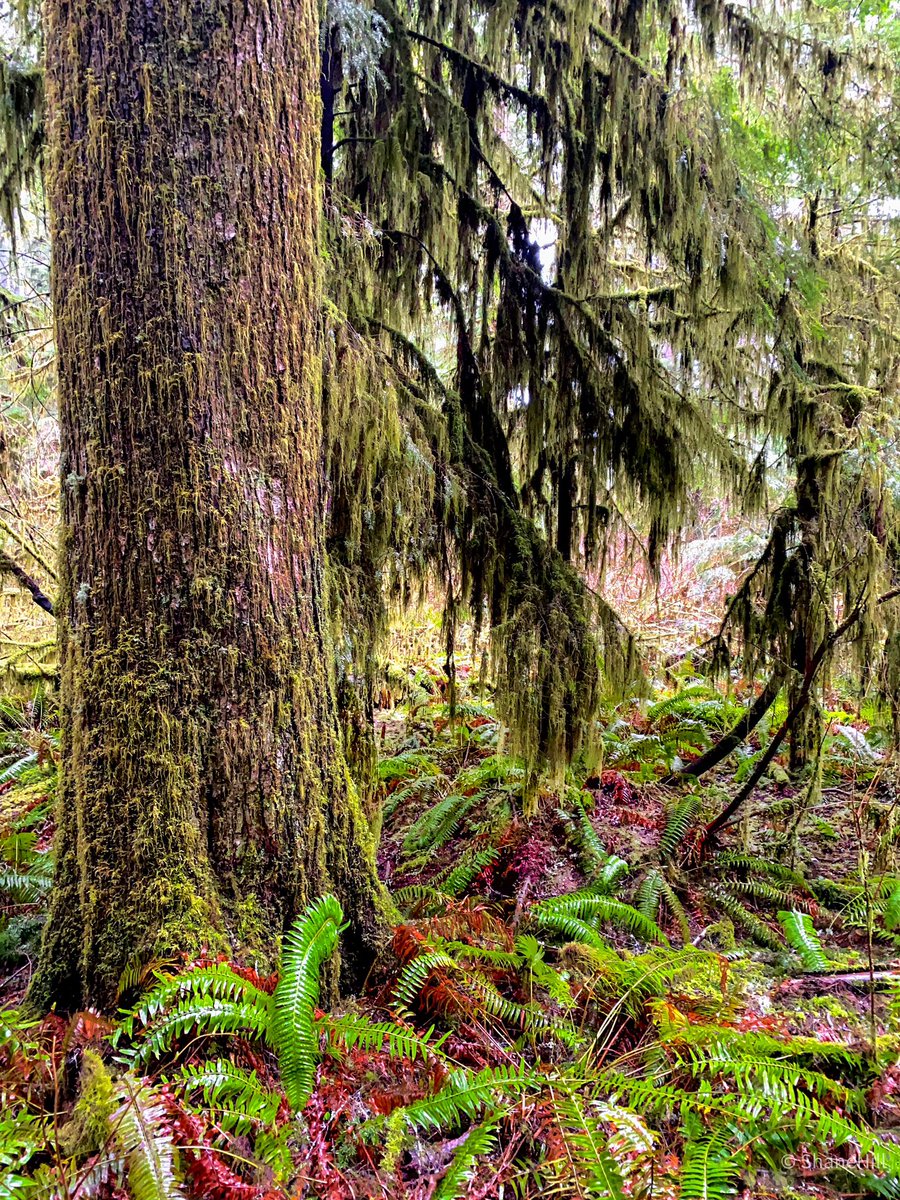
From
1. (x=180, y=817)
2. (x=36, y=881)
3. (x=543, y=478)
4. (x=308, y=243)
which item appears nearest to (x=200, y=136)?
(x=308, y=243)

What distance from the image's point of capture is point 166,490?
1.88 m

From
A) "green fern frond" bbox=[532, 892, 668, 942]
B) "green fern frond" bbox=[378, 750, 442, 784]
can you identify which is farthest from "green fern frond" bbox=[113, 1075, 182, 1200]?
"green fern frond" bbox=[378, 750, 442, 784]

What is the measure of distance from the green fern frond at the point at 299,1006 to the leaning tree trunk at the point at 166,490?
0.20 m

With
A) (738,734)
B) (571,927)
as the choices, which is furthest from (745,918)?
(738,734)

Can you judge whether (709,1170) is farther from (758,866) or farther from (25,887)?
(25,887)

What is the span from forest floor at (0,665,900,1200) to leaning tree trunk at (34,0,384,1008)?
0.24 m

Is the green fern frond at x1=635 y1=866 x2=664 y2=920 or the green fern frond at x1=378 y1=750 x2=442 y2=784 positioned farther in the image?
the green fern frond at x1=378 y1=750 x2=442 y2=784

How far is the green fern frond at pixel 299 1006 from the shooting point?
5.36 ft

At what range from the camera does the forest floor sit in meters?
1.45

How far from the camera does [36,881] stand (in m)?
2.93

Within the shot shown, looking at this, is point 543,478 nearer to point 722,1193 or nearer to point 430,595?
point 430,595

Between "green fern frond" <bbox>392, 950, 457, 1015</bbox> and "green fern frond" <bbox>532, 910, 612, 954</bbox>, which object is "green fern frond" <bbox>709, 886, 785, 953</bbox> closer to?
"green fern frond" <bbox>532, 910, 612, 954</bbox>

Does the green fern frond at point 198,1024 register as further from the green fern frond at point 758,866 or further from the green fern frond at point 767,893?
the green fern frond at point 758,866

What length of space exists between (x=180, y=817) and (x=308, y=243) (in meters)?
1.82
